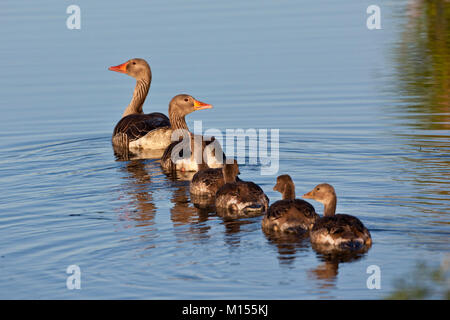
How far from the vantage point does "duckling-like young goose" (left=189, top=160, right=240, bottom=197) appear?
1354cm

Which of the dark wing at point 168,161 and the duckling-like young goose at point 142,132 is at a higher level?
the duckling-like young goose at point 142,132

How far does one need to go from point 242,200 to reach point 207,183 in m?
1.55

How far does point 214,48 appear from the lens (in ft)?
85.0

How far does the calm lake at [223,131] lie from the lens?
9727 millimetres

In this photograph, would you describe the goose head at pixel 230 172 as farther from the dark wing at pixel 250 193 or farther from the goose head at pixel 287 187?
the goose head at pixel 287 187

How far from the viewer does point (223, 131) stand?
18141 mm

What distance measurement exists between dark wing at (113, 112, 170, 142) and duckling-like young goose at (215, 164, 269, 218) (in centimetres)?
574

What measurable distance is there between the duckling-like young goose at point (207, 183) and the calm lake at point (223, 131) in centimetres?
28

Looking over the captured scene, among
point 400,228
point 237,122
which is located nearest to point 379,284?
point 400,228

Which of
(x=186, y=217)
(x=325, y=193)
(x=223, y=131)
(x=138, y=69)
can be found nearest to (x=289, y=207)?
(x=325, y=193)

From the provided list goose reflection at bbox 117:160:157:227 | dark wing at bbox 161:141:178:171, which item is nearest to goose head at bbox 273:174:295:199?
goose reflection at bbox 117:160:157:227

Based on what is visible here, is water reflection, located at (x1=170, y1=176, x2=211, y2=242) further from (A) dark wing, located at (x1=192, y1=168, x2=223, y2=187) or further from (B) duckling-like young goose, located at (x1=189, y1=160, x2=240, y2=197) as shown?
(A) dark wing, located at (x1=192, y1=168, x2=223, y2=187)

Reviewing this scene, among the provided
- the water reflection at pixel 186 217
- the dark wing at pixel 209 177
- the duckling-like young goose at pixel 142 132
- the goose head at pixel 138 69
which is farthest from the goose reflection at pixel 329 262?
the goose head at pixel 138 69

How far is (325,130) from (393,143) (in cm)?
188
